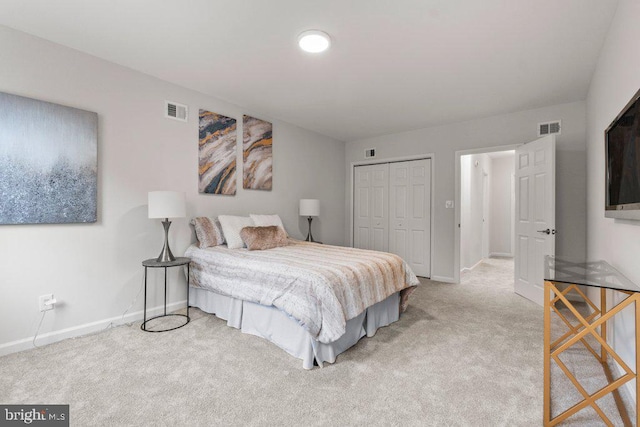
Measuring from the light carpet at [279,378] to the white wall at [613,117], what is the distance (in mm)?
781

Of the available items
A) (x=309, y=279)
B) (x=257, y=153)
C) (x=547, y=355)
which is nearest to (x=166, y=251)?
(x=309, y=279)

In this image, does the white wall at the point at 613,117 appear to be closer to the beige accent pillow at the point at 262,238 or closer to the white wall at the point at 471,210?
the white wall at the point at 471,210

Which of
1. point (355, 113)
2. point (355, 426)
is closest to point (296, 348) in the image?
point (355, 426)

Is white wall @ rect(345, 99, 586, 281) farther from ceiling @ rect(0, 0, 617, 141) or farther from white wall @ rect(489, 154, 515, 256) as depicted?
white wall @ rect(489, 154, 515, 256)

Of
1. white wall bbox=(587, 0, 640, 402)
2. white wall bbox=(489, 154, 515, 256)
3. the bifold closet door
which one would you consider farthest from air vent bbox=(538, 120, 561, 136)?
white wall bbox=(489, 154, 515, 256)

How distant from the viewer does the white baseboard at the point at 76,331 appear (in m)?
2.26

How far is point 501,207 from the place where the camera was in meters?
7.29

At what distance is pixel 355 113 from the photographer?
4.14 m

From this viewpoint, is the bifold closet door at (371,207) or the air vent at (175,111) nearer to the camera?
the air vent at (175,111)

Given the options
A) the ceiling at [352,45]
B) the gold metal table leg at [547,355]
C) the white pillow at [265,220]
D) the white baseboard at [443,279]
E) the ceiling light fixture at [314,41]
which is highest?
the ceiling at [352,45]

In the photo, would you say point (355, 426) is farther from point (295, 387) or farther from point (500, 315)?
point (500, 315)

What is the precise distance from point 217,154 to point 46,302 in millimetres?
2128

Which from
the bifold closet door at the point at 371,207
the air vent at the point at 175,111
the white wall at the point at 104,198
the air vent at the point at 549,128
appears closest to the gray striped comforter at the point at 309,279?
the white wall at the point at 104,198

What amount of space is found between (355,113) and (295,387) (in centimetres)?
345
